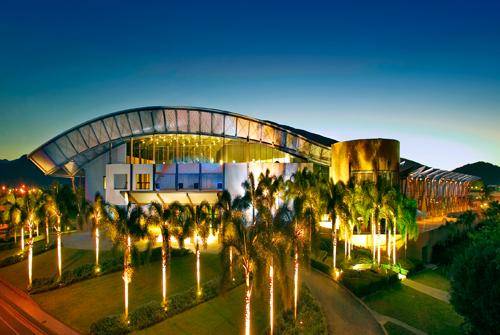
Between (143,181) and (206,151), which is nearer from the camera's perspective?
(143,181)

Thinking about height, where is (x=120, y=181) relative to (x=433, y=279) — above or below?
above

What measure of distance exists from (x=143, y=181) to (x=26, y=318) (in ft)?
101

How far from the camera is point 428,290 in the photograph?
109 feet

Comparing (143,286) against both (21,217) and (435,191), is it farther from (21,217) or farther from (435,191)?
(435,191)

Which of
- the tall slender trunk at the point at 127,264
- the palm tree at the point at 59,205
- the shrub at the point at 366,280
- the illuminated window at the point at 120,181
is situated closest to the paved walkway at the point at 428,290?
the shrub at the point at 366,280

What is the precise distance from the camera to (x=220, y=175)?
55.8 metres

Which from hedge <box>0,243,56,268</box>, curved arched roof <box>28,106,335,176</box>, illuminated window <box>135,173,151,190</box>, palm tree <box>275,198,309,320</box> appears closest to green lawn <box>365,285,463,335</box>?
palm tree <box>275,198,309,320</box>

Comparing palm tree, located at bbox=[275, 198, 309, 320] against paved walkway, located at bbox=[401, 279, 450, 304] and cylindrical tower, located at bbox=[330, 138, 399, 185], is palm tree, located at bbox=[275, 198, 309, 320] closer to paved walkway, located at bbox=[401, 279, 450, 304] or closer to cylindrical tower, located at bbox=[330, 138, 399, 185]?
paved walkway, located at bbox=[401, 279, 450, 304]

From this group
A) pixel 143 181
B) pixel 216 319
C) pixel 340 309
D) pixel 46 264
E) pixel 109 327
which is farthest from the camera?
pixel 143 181

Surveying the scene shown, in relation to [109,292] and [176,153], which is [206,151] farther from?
[109,292]

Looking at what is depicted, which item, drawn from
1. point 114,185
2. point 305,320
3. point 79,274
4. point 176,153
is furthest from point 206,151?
point 305,320

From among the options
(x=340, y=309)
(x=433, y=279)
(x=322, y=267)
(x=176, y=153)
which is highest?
(x=176, y=153)

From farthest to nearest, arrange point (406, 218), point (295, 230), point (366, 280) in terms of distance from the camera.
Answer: point (406, 218)
point (366, 280)
point (295, 230)

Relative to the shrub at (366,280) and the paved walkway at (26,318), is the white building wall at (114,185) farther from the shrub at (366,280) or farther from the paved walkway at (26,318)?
the shrub at (366,280)
